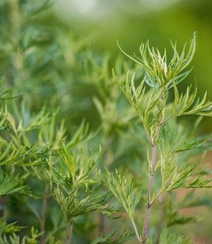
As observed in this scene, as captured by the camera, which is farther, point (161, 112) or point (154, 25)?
point (154, 25)

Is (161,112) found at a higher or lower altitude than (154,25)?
lower

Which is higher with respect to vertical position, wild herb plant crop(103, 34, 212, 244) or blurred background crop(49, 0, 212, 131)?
blurred background crop(49, 0, 212, 131)

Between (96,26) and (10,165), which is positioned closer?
(10,165)

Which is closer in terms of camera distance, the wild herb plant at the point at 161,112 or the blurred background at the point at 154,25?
the wild herb plant at the point at 161,112

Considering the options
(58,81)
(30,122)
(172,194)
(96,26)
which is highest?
(96,26)

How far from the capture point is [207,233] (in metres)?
1.96

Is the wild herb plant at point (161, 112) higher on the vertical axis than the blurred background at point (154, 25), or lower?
lower

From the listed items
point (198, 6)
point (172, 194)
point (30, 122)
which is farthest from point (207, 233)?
point (198, 6)

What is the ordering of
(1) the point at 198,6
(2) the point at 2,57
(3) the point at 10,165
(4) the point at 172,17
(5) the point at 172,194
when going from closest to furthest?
(3) the point at 10,165
(5) the point at 172,194
(2) the point at 2,57
(4) the point at 172,17
(1) the point at 198,6

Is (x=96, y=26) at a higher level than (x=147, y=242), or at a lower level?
higher

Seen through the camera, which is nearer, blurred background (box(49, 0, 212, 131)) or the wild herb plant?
the wild herb plant

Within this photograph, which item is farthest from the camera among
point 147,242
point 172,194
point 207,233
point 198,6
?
point 198,6

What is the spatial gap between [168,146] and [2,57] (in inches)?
28.7

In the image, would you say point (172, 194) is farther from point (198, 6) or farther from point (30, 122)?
point (198, 6)
